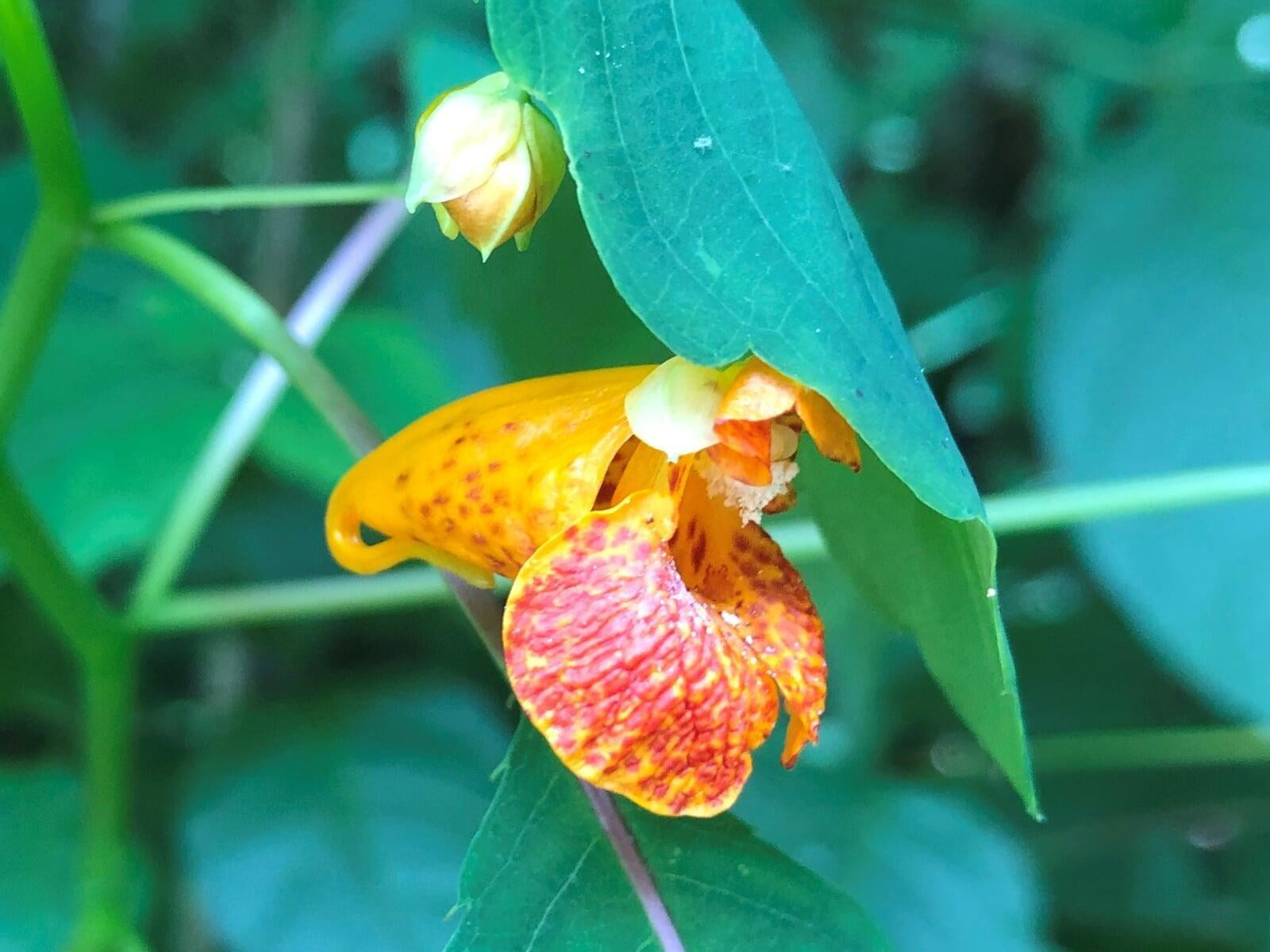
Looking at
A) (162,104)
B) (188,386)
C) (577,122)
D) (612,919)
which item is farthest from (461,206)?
(162,104)

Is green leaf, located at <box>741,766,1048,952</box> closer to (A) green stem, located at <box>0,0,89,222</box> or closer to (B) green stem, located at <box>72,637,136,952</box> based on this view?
(B) green stem, located at <box>72,637,136,952</box>

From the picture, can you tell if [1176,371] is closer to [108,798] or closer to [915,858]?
[915,858]

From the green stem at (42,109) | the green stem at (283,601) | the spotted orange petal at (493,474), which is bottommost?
the spotted orange petal at (493,474)

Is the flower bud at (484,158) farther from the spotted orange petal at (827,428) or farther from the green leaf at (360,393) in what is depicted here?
the green leaf at (360,393)

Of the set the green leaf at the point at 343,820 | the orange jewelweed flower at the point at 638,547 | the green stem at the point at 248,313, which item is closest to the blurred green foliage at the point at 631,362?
the green leaf at the point at 343,820

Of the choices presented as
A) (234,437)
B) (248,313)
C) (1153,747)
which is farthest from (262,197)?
(1153,747)

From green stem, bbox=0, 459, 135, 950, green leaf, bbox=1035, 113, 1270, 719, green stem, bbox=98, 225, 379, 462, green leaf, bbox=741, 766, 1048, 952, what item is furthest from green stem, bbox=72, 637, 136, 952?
green leaf, bbox=1035, 113, 1270, 719
